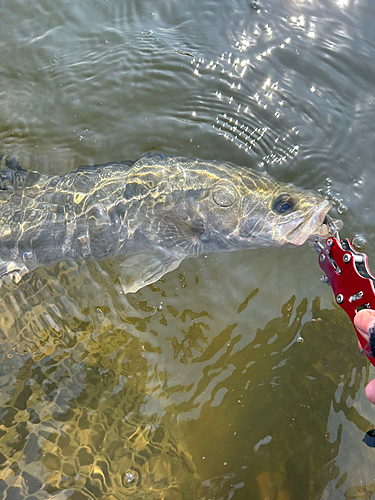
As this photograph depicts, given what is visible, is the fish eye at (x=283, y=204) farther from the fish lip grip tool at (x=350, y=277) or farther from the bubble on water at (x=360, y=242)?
the bubble on water at (x=360, y=242)

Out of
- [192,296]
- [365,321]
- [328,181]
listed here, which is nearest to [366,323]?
[365,321]

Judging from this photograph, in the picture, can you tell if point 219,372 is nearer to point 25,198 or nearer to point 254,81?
point 25,198

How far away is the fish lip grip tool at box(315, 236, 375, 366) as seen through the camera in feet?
8.93

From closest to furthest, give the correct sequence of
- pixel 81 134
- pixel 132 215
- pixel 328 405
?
1. pixel 132 215
2. pixel 328 405
3. pixel 81 134

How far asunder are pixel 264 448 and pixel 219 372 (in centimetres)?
101

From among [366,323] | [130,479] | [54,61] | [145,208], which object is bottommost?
[130,479]

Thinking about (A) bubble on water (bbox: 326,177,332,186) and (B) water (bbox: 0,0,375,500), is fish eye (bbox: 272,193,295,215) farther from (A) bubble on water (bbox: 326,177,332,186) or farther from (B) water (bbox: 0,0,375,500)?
(A) bubble on water (bbox: 326,177,332,186)

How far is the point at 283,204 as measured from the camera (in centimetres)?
395

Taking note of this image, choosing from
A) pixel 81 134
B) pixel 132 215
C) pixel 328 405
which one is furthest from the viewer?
pixel 81 134

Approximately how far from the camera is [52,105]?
4.97m

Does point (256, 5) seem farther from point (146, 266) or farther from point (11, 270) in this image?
point (11, 270)

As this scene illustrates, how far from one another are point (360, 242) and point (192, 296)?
89.0 inches

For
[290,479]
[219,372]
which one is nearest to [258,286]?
[219,372]

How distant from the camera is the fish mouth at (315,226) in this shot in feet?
12.0
